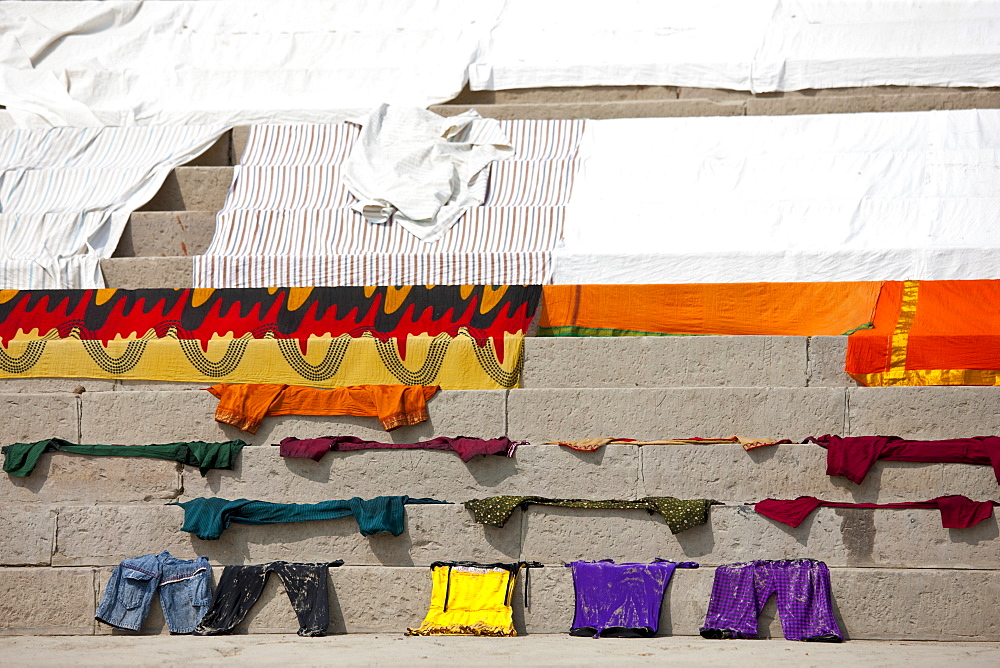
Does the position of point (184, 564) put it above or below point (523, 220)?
below

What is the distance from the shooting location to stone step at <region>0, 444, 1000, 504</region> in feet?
20.7

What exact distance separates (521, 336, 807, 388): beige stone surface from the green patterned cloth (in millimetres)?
832

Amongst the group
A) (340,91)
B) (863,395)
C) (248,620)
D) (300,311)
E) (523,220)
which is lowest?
(248,620)

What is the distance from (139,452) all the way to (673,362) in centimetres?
284

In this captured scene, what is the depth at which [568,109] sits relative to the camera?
397 inches

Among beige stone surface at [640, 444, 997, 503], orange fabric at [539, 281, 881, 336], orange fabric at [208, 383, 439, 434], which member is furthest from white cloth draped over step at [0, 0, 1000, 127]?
beige stone surface at [640, 444, 997, 503]

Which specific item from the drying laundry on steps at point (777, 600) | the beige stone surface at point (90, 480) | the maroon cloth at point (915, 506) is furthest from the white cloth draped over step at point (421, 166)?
the drying laundry on steps at point (777, 600)

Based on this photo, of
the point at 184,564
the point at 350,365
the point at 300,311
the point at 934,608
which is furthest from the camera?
the point at 300,311

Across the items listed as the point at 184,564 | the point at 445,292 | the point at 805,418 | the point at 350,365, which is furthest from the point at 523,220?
the point at 184,564

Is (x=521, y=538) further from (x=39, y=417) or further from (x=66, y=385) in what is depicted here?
(x=66, y=385)

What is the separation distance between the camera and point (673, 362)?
700cm

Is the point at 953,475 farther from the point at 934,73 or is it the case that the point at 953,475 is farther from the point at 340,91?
the point at 340,91

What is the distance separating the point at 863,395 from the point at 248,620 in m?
3.22

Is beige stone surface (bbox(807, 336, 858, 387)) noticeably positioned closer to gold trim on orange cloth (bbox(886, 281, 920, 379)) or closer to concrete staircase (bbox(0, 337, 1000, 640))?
concrete staircase (bbox(0, 337, 1000, 640))
